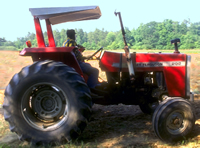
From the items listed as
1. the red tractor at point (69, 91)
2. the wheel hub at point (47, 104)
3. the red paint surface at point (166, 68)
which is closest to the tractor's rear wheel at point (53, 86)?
the red tractor at point (69, 91)

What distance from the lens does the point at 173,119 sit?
133 inches

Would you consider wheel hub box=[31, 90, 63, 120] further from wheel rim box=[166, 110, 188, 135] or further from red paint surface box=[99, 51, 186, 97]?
wheel rim box=[166, 110, 188, 135]

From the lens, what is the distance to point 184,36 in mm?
18016

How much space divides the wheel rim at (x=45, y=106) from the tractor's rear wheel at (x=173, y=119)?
141 cm

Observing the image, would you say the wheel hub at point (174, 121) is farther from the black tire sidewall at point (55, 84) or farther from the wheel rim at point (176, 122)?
the black tire sidewall at point (55, 84)

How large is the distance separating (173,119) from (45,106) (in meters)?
2.00

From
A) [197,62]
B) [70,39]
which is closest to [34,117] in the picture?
[70,39]

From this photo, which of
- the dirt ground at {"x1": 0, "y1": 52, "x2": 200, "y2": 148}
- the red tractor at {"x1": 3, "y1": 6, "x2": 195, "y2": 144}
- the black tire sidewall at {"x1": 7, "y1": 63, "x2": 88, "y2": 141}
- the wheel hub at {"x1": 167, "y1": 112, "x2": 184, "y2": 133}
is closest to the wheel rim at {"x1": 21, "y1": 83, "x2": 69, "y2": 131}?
the red tractor at {"x1": 3, "y1": 6, "x2": 195, "y2": 144}

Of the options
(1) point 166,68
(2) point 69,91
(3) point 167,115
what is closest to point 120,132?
(3) point 167,115

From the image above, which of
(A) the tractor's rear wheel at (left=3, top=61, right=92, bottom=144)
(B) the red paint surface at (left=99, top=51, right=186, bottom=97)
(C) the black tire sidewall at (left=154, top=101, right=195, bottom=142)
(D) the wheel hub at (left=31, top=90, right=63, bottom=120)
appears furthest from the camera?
(B) the red paint surface at (left=99, top=51, right=186, bottom=97)

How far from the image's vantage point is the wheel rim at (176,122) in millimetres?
3352

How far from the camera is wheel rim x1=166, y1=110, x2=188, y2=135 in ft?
11.0

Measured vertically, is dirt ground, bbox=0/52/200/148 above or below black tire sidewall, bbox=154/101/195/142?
below

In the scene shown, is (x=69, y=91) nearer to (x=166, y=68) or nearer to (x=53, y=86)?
(x=53, y=86)
